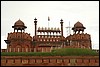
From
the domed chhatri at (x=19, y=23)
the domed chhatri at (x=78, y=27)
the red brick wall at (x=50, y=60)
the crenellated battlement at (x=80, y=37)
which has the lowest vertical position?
the red brick wall at (x=50, y=60)

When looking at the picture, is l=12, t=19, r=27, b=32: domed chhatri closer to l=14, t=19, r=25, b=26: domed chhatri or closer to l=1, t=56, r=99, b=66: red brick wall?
l=14, t=19, r=25, b=26: domed chhatri

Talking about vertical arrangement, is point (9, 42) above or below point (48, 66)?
above

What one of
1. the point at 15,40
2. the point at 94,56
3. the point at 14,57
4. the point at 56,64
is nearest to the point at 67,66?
the point at 56,64

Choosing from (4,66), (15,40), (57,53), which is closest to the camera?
(4,66)

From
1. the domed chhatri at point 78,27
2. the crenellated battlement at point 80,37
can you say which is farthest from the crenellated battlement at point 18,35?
the domed chhatri at point 78,27

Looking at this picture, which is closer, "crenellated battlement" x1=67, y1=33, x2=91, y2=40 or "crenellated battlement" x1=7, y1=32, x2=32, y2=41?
"crenellated battlement" x1=7, y1=32, x2=32, y2=41

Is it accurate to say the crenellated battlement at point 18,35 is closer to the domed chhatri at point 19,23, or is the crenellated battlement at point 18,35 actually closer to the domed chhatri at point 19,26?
the domed chhatri at point 19,26

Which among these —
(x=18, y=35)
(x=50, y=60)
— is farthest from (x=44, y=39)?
(x=50, y=60)

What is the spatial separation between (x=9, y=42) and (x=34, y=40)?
2845 mm

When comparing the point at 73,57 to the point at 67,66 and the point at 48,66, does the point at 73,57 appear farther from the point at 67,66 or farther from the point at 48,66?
the point at 48,66

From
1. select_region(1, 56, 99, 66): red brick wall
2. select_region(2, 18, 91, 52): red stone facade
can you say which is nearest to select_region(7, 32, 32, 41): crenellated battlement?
select_region(2, 18, 91, 52): red stone facade

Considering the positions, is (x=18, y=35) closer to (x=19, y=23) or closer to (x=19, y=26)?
(x=19, y=26)

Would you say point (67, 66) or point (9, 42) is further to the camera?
point (9, 42)

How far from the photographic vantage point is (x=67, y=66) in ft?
69.3
